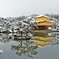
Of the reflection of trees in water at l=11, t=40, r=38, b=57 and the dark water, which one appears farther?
the reflection of trees in water at l=11, t=40, r=38, b=57

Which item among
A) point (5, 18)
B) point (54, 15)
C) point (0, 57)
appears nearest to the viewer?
point (0, 57)

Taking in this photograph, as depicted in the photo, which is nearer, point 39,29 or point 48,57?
point 48,57

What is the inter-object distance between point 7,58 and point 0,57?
0.55 ft

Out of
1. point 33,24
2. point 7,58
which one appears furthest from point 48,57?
point 33,24

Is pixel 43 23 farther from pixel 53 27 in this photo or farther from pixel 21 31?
pixel 21 31

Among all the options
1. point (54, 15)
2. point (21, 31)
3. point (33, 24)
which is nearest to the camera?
point (21, 31)

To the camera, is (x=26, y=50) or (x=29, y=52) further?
(x=26, y=50)

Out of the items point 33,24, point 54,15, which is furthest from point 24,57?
point 54,15

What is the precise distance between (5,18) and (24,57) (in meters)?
13.6

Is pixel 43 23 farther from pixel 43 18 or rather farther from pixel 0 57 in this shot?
pixel 0 57

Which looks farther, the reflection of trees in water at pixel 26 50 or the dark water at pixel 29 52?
the reflection of trees in water at pixel 26 50

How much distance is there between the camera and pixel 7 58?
18.9ft

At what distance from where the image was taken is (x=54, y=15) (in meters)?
26.0

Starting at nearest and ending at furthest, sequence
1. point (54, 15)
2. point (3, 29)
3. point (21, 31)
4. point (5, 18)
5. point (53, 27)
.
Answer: point (21, 31)
point (3, 29)
point (53, 27)
point (5, 18)
point (54, 15)
